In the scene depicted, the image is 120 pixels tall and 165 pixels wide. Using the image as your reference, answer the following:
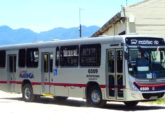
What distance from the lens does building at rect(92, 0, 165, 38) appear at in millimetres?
35969

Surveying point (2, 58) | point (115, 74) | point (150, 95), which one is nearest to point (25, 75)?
point (2, 58)

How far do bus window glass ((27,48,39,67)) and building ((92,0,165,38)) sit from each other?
11298 millimetres

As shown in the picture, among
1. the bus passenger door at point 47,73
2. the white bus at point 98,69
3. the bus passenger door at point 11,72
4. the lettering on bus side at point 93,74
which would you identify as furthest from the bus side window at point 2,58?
the lettering on bus side at point 93,74

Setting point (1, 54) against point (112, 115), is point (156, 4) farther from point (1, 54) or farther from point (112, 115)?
point (112, 115)

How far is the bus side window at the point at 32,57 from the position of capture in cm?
2556

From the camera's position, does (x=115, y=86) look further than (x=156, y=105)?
No

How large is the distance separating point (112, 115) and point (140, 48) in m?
3.86

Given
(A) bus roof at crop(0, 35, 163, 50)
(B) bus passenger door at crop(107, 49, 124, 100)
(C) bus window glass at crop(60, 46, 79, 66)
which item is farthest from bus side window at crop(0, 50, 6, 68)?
(B) bus passenger door at crop(107, 49, 124, 100)

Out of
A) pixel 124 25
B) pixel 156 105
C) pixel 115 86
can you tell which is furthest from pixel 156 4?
pixel 115 86

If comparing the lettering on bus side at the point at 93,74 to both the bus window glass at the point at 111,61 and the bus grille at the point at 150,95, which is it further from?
the bus grille at the point at 150,95

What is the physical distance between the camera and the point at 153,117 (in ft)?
54.0

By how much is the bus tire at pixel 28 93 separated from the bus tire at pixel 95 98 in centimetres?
510

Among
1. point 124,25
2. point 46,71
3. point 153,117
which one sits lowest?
point 153,117

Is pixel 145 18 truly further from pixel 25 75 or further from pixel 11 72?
pixel 25 75
